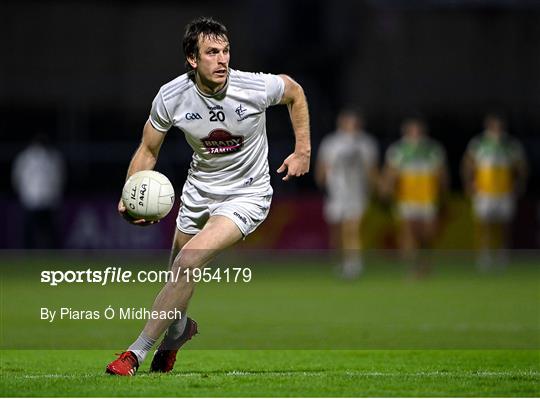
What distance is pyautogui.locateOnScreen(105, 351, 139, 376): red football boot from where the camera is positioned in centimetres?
848

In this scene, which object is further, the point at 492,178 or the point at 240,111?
the point at 492,178

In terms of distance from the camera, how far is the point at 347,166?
67.1 ft

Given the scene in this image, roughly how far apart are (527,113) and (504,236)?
191 inches

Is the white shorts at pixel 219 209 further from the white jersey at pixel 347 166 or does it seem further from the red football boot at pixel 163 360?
the white jersey at pixel 347 166

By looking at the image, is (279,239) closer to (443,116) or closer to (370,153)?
(370,153)

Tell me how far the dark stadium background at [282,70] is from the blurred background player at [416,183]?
3501mm

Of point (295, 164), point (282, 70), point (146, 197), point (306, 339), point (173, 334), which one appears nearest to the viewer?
point (146, 197)

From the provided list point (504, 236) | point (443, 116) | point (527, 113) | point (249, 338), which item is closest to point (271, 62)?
point (443, 116)

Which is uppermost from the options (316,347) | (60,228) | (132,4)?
(132,4)

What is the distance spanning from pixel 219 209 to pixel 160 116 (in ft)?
2.54

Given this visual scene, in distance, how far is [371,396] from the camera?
25.8 ft

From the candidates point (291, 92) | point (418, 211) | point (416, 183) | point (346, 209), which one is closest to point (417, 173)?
point (416, 183)

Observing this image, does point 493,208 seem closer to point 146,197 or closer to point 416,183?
point 416,183

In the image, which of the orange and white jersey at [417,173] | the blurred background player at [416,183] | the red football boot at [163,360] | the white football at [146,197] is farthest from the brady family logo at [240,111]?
the orange and white jersey at [417,173]
